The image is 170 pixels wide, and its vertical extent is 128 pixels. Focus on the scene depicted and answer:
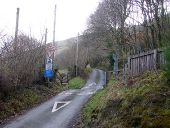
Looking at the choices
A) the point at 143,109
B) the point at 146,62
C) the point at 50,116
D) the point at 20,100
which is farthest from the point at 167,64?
the point at 20,100

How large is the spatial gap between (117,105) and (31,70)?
18020 millimetres

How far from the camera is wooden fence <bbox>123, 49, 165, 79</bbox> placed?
1529 cm

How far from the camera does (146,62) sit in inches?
672

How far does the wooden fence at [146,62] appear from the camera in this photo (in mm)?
15292

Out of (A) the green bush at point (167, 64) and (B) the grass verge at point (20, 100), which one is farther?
(B) the grass verge at point (20, 100)

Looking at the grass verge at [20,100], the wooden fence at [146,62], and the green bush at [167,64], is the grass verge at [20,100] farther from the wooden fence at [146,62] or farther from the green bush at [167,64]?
the green bush at [167,64]

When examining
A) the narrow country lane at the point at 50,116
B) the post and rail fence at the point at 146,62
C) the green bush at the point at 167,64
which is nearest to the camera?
the green bush at the point at 167,64

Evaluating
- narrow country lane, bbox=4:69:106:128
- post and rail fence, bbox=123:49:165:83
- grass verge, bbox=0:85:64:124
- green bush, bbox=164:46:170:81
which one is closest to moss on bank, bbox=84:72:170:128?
green bush, bbox=164:46:170:81

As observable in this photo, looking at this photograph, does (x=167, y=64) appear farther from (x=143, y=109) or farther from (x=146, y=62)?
(x=146, y=62)

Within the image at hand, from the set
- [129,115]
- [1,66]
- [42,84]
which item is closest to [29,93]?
[1,66]

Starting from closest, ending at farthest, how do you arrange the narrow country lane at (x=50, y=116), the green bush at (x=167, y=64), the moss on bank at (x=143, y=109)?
the moss on bank at (x=143, y=109), the green bush at (x=167, y=64), the narrow country lane at (x=50, y=116)

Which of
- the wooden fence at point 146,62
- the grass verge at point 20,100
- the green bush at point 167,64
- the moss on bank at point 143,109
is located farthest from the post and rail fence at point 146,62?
the grass verge at point 20,100

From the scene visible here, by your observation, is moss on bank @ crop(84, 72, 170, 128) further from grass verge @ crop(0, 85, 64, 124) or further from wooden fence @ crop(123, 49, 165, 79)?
grass verge @ crop(0, 85, 64, 124)

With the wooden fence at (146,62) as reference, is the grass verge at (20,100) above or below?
below
